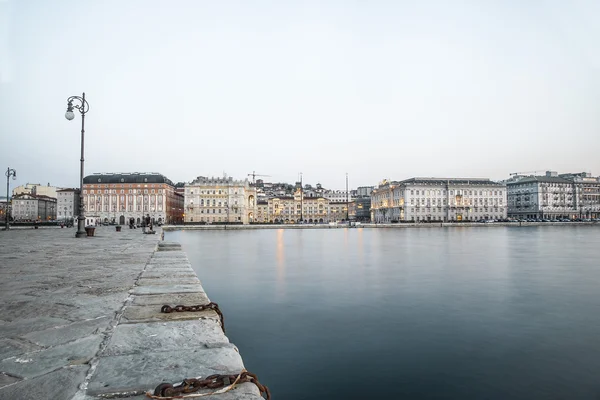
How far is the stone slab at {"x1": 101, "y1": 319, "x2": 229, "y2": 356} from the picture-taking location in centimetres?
317

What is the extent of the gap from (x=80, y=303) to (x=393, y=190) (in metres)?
145

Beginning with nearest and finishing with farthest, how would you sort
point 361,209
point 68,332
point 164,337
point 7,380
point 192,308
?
1. point 7,380
2. point 164,337
3. point 68,332
4. point 192,308
5. point 361,209

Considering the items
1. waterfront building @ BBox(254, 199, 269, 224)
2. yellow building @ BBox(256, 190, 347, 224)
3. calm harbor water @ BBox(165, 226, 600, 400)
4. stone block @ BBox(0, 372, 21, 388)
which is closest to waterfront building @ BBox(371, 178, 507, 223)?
yellow building @ BBox(256, 190, 347, 224)

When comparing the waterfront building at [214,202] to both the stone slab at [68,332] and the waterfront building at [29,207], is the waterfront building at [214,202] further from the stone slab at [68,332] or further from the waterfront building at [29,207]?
the stone slab at [68,332]

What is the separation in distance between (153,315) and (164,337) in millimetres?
843

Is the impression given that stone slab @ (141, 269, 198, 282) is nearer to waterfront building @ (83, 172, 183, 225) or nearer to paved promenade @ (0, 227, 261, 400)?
paved promenade @ (0, 227, 261, 400)

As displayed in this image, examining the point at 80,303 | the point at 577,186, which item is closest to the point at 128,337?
the point at 80,303

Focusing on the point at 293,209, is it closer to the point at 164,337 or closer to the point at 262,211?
the point at 262,211

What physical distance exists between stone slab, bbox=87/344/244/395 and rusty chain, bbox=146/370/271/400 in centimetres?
14

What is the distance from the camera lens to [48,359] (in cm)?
294

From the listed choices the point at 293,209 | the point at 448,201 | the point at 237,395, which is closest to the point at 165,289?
the point at 237,395

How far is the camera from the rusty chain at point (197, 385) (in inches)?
89.8

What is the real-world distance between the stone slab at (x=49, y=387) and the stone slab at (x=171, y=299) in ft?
6.64

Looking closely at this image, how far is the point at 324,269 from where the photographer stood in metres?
18.2
